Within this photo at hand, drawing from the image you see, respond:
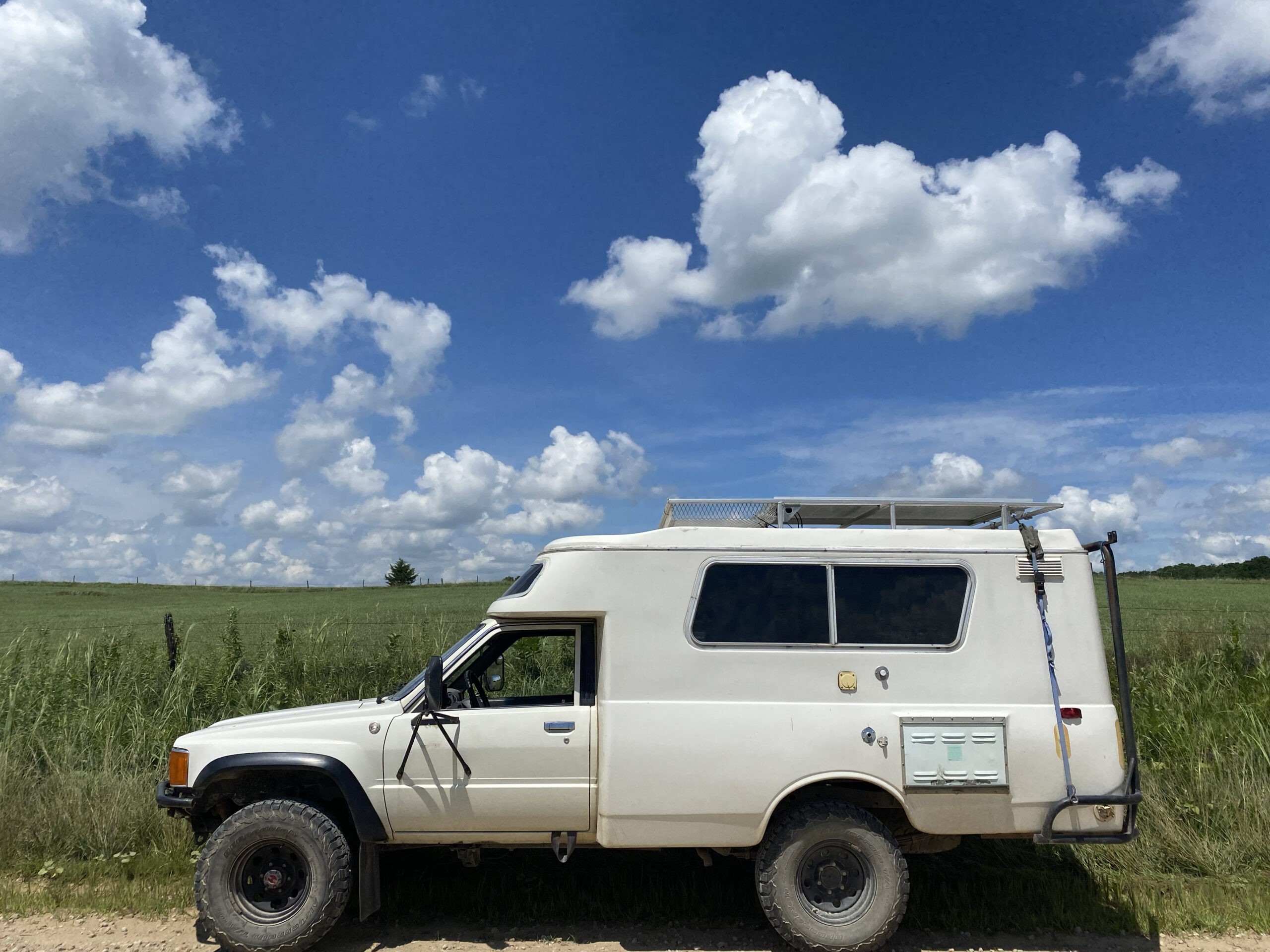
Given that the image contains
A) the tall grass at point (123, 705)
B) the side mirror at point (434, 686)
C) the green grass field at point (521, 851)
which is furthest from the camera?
the tall grass at point (123, 705)

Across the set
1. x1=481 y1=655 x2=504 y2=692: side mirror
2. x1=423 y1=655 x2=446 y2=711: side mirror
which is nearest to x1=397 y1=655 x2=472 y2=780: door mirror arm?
x1=423 y1=655 x2=446 y2=711: side mirror

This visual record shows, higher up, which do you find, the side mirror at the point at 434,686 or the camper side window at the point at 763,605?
the camper side window at the point at 763,605

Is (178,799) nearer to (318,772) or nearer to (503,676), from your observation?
(318,772)

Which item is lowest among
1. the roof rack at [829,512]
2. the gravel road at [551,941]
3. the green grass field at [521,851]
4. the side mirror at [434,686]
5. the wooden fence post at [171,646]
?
the gravel road at [551,941]

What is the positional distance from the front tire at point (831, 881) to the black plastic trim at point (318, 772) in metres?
2.34

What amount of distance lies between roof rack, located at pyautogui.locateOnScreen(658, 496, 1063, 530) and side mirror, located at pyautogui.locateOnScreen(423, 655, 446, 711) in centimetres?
171

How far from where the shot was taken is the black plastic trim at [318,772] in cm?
512

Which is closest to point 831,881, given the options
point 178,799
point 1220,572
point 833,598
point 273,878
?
point 833,598

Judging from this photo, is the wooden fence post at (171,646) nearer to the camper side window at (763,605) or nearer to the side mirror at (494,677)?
the side mirror at (494,677)

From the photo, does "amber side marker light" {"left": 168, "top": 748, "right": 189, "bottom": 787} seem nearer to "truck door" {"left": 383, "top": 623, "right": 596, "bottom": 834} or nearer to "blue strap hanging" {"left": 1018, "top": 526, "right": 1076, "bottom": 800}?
"truck door" {"left": 383, "top": 623, "right": 596, "bottom": 834}

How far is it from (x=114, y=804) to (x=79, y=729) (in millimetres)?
2214

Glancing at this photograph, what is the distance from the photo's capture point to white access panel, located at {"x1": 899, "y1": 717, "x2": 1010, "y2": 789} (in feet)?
16.5

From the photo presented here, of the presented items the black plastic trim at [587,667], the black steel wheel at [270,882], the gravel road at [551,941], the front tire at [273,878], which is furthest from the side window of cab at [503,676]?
the gravel road at [551,941]

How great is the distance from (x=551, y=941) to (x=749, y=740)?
6.05 ft
